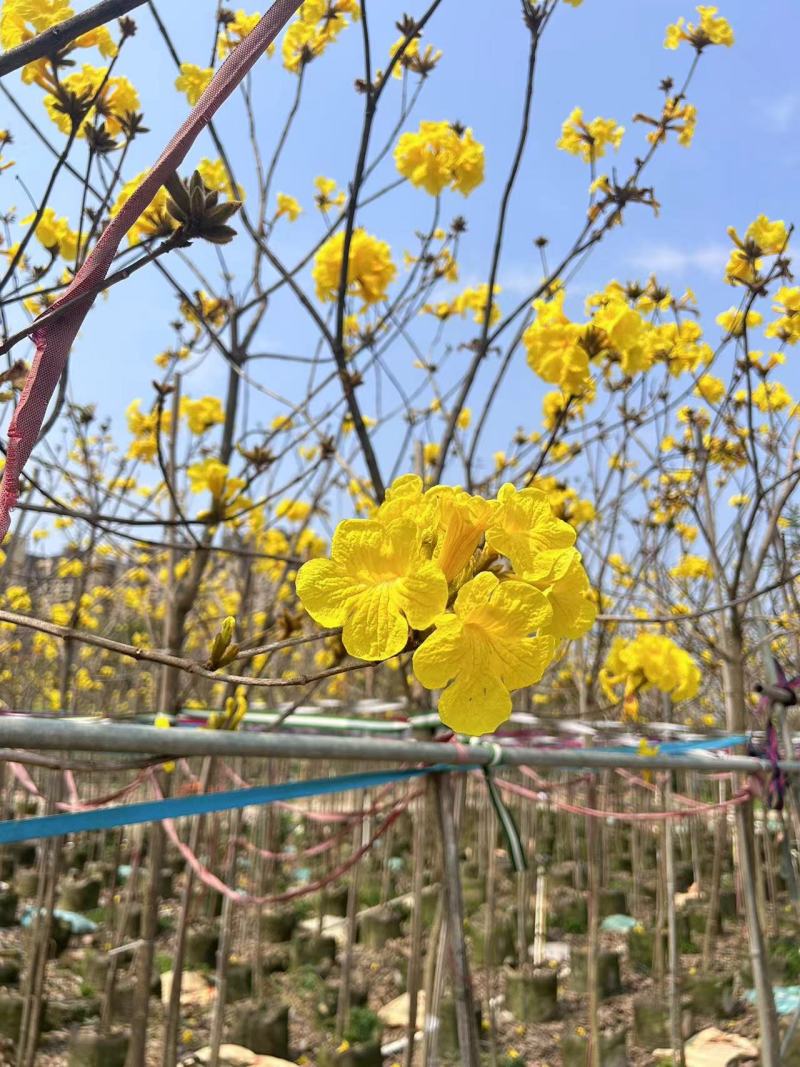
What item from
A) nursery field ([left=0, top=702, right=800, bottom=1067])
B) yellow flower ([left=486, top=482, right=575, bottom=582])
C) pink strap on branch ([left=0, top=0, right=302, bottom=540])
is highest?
pink strap on branch ([left=0, top=0, right=302, bottom=540])

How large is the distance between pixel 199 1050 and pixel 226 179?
166 inches

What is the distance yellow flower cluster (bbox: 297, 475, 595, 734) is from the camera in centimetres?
66

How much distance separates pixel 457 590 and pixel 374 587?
0.07 metres

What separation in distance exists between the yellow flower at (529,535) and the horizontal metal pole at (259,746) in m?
0.60

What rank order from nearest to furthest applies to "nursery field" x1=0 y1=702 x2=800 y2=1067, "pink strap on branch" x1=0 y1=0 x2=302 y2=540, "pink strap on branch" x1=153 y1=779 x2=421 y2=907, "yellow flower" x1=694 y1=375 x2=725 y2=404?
"pink strap on branch" x1=0 y1=0 x2=302 y2=540, "pink strap on branch" x1=153 y1=779 x2=421 y2=907, "nursery field" x1=0 y1=702 x2=800 y2=1067, "yellow flower" x1=694 y1=375 x2=725 y2=404

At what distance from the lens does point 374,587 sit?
2.30ft

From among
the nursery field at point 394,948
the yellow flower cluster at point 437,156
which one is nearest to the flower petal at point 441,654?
the nursery field at point 394,948

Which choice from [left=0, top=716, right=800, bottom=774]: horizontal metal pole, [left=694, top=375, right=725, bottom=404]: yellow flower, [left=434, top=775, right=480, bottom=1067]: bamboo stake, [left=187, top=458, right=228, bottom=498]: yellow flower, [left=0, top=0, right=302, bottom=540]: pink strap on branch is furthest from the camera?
[left=694, top=375, right=725, bottom=404]: yellow flower

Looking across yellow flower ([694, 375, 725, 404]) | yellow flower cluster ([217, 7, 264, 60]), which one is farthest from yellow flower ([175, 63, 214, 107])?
yellow flower ([694, 375, 725, 404])

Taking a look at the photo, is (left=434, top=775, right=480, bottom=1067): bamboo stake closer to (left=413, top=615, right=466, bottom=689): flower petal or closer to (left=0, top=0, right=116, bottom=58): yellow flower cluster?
(left=413, top=615, right=466, bottom=689): flower petal

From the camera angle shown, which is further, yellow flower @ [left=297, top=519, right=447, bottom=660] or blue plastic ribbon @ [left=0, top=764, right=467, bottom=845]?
blue plastic ribbon @ [left=0, top=764, right=467, bottom=845]

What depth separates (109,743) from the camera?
1.05 metres

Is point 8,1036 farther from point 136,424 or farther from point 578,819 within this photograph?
point 578,819

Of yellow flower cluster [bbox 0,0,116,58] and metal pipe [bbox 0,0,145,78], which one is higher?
yellow flower cluster [bbox 0,0,116,58]
